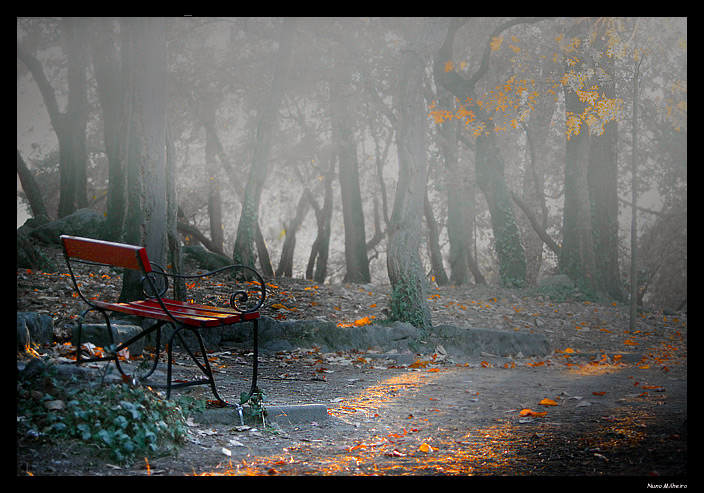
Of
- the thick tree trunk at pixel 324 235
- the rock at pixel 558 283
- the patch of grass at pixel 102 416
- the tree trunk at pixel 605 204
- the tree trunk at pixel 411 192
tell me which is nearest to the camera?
the patch of grass at pixel 102 416

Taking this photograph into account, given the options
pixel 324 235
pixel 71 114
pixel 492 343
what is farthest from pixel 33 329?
pixel 324 235

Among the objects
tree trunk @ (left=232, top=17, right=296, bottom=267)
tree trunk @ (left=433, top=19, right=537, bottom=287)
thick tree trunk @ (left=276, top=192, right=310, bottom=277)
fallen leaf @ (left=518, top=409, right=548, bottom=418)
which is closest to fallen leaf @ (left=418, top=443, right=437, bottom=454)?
fallen leaf @ (left=518, top=409, right=548, bottom=418)

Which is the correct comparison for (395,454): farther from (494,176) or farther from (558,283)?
(494,176)

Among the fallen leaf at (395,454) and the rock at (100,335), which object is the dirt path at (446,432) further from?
the rock at (100,335)

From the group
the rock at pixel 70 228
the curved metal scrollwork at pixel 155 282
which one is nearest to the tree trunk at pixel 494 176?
the rock at pixel 70 228

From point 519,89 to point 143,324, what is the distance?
313 inches

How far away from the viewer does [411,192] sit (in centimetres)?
808

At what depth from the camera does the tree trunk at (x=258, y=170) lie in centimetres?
1087

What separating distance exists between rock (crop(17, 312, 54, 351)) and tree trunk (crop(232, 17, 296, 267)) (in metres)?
5.52

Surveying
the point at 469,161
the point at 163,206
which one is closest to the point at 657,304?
the point at 469,161

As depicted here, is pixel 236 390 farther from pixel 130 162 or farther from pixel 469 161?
pixel 469 161

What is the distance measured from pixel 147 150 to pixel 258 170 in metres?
4.10

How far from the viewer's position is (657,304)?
20406mm

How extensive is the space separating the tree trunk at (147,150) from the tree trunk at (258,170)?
3580 millimetres
